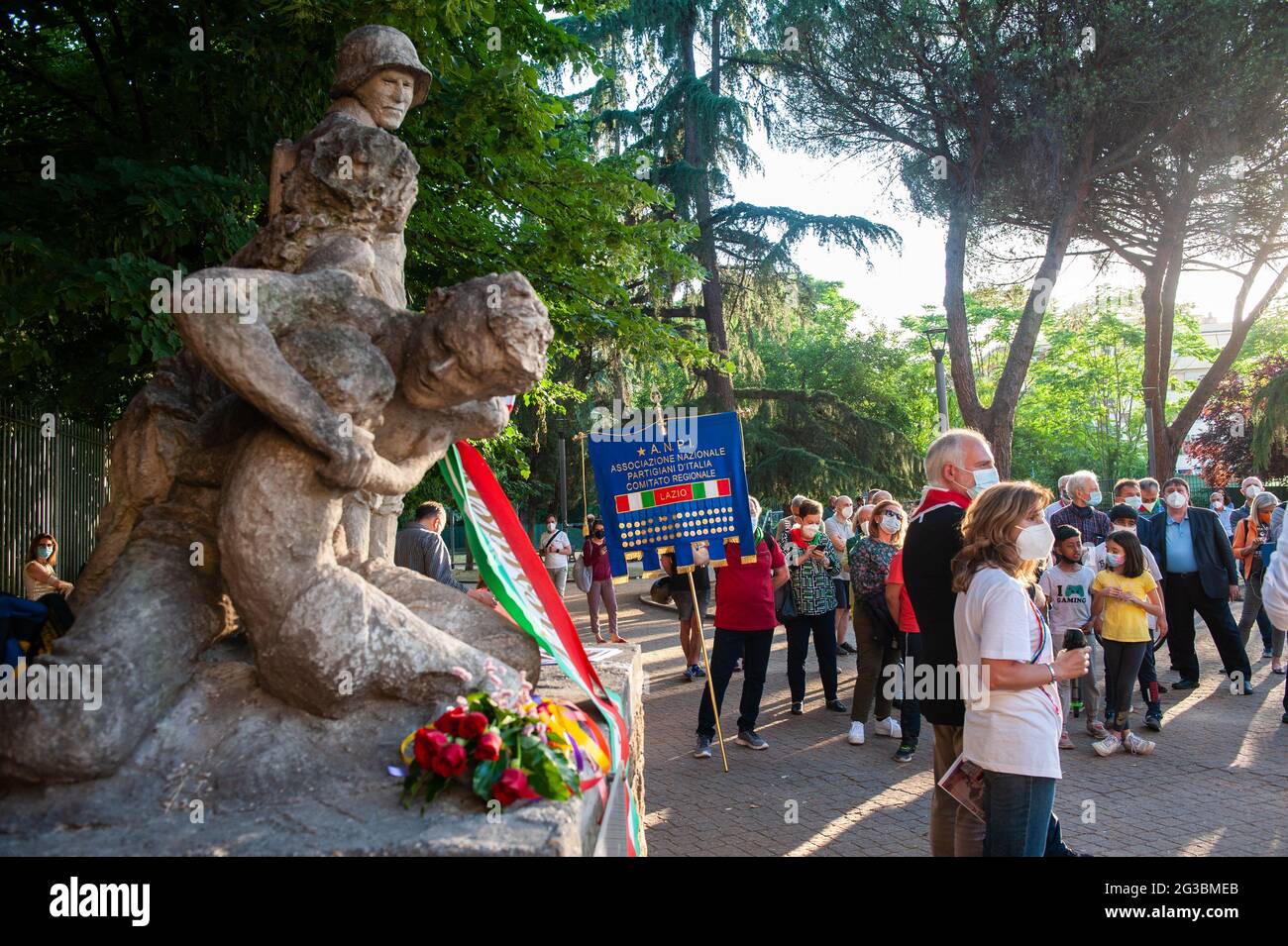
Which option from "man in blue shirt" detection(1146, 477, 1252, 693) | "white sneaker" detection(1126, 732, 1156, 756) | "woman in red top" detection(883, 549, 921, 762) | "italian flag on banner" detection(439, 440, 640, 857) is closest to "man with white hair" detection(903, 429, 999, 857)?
"italian flag on banner" detection(439, 440, 640, 857)

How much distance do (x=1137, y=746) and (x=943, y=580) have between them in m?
4.37

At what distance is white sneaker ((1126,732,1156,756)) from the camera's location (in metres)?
7.10

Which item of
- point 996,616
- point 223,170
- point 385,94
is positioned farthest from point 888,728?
point 223,170

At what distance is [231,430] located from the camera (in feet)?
11.6

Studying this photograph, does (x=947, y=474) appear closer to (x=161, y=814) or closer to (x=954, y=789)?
(x=954, y=789)

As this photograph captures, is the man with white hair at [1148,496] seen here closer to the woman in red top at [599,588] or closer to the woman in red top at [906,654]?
the woman in red top at [906,654]

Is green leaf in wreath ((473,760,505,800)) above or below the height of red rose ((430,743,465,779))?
below

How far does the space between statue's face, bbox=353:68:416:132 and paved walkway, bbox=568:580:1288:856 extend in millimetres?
3770

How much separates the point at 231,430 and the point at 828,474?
1923 cm

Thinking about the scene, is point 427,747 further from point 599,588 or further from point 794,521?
point 599,588

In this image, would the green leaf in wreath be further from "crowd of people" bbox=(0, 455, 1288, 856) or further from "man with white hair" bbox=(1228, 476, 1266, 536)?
"man with white hair" bbox=(1228, 476, 1266, 536)

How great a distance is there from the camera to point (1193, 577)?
9.03m

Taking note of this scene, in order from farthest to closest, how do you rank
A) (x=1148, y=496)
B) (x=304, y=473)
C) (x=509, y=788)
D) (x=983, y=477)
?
(x=1148, y=496), (x=983, y=477), (x=304, y=473), (x=509, y=788)

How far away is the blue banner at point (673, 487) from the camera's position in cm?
684
